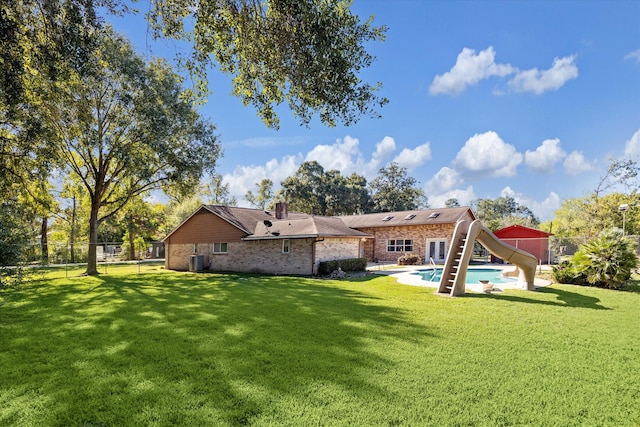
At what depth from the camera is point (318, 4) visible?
6.20 meters

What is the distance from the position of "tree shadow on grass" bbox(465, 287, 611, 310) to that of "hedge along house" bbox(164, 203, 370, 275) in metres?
9.19

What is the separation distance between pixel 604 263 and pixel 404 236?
15538mm

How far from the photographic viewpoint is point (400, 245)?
2783cm

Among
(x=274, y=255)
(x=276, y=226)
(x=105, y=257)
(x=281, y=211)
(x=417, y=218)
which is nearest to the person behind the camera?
(x=274, y=255)

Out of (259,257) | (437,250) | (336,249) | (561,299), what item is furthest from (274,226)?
(561,299)

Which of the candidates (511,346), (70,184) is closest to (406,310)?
(511,346)

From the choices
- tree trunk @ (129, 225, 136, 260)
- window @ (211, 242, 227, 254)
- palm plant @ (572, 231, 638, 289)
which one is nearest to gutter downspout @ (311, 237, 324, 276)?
window @ (211, 242, 227, 254)

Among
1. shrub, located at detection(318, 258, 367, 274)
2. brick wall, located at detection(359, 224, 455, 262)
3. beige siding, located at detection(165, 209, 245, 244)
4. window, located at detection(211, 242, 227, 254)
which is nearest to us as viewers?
shrub, located at detection(318, 258, 367, 274)

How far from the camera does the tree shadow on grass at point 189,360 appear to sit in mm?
3520

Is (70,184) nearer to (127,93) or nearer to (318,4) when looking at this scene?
(127,93)

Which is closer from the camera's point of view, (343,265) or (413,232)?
(343,265)

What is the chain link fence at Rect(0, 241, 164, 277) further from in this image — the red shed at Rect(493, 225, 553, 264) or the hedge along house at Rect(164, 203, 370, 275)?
the red shed at Rect(493, 225, 553, 264)

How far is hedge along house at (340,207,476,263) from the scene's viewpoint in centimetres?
2581

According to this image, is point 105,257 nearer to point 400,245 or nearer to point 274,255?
point 274,255
